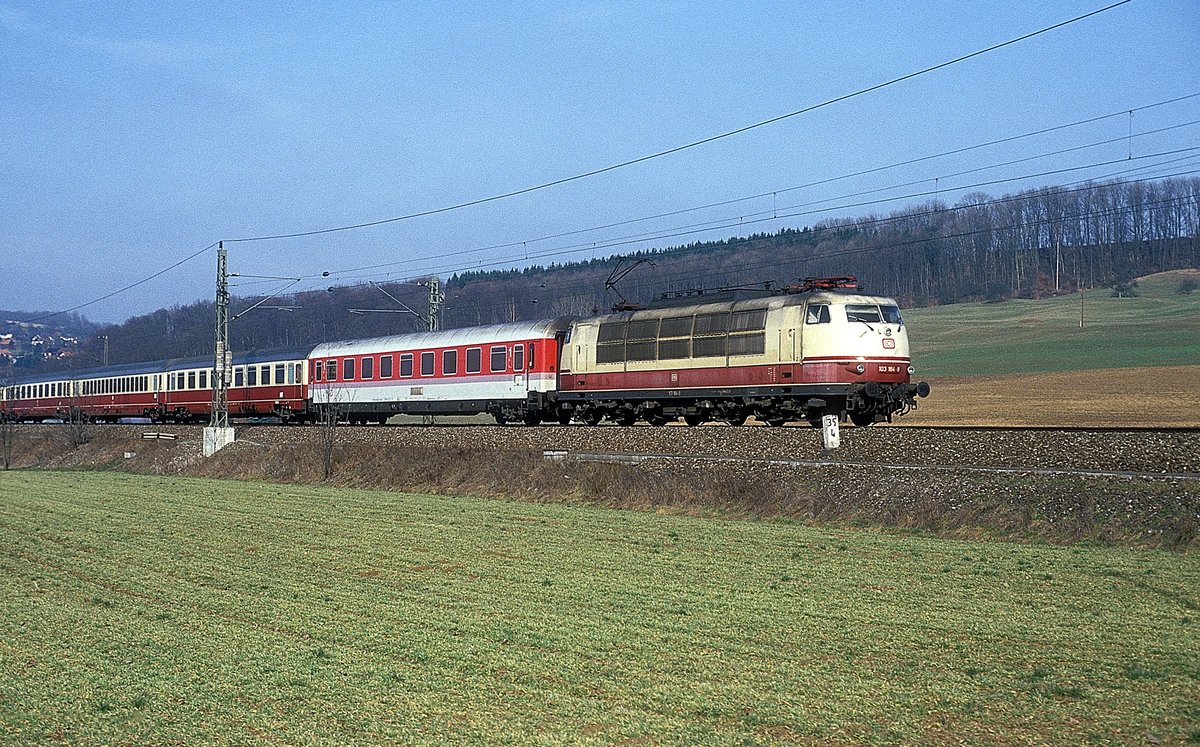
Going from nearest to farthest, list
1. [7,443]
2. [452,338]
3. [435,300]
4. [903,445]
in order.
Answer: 1. [903,445]
2. [452,338]
3. [435,300]
4. [7,443]

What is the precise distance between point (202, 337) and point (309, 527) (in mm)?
92199

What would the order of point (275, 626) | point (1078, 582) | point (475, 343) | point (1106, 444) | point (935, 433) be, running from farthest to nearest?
point (475, 343) < point (935, 433) < point (1106, 444) < point (1078, 582) < point (275, 626)

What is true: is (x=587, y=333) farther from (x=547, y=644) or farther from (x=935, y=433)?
(x=547, y=644)

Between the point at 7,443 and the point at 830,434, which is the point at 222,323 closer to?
the point at 7,443

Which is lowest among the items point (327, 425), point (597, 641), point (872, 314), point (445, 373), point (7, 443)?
point (7, 443)

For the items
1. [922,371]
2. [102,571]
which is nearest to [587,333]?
[102,571]

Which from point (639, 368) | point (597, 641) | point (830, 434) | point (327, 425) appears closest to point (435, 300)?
point (327, 425)

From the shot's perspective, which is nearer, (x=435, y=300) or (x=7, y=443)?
(x=435, y=300)

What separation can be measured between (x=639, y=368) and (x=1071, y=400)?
93.4ft

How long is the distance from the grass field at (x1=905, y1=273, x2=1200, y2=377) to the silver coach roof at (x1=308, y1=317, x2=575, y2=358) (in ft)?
141

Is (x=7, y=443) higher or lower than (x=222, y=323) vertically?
lower

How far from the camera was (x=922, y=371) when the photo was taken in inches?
3137

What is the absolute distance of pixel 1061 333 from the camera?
8981 centimetres

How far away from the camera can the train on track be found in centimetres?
2880
